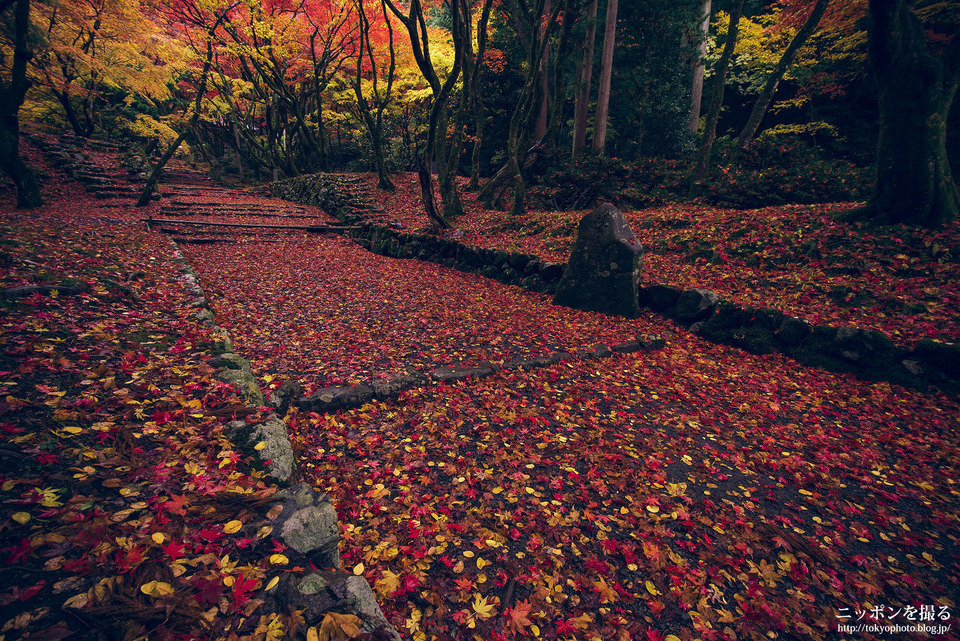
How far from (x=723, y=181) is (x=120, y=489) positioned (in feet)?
42.1

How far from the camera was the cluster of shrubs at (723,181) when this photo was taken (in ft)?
30.1

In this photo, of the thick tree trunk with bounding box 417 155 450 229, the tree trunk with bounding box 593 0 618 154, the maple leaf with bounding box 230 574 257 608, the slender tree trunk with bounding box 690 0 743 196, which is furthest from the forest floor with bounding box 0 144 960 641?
the tree trunk with bounding box 593 0 618 154

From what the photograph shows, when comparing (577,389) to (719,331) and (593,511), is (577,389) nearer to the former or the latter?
(593,511)

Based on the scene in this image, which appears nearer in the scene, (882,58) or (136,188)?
(882,58)

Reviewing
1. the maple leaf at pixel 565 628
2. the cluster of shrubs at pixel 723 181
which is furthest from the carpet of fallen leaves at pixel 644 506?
the cluster of shrubs at pixel 723 181

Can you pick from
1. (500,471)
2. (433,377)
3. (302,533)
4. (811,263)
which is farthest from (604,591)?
(811,263)

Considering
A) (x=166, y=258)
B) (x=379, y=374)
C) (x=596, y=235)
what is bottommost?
(x=379, y=374)

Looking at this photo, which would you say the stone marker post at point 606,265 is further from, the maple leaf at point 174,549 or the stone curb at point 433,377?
the maple leaf at point 174,549

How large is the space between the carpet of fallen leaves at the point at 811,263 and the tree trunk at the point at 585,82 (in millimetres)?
5885

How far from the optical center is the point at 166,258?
6953 mm

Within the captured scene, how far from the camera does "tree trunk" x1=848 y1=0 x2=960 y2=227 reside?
5.83 meters

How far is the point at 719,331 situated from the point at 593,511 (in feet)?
15.0

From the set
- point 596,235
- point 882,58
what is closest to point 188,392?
point 596,235

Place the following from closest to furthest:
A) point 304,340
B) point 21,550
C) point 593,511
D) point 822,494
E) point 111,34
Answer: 1. point 21,550
2. point 593,511
3. point 822,494
4. point 304,340
5. point 111,34
